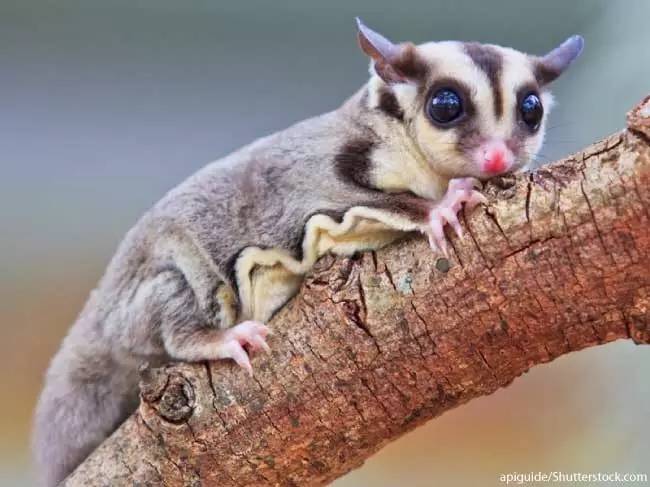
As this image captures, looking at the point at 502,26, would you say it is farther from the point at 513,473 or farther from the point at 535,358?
the point at 535,358

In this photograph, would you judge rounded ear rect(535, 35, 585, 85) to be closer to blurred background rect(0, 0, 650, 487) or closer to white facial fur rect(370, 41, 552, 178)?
white facial fur rect(370, 41, 552, 178)

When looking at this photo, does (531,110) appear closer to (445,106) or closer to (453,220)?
(445,106)

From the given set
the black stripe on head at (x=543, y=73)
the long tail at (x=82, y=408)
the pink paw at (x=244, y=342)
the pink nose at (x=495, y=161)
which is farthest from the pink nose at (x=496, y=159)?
the long tail at (x=82, y=408)

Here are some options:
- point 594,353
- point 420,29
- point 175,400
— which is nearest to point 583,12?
point 420,29

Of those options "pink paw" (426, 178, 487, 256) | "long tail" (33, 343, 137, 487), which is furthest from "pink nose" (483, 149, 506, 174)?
"long tail" (33, 343, 137, 487)

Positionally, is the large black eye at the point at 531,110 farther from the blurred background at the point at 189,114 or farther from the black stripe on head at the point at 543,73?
the blurred background at the point at 189,114
